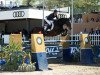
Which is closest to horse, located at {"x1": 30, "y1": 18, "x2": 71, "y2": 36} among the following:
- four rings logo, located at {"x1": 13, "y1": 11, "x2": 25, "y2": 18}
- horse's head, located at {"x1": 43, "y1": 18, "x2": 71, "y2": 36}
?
horse's head, located at {"x1": 43, "y1": 18, "x2": 71, "y2": 36}

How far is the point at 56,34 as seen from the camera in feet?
85.0

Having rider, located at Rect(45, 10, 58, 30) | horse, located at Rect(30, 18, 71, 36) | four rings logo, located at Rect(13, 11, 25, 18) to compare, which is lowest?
horse, located at Rect(30, 18, 71, 36)

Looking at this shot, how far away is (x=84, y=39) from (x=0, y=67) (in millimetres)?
5869

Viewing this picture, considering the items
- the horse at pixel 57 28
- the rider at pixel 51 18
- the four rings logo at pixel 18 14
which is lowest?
the horse at pixel 57 28

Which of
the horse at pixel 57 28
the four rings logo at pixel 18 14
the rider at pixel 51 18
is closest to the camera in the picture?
the rider at pixel 51 18

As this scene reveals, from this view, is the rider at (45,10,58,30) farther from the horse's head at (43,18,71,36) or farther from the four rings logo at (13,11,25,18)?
the four rings logo at (13,11,25,18)

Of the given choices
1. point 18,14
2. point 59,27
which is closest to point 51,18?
point 59,27

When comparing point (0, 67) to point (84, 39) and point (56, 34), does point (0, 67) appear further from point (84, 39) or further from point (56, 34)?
point (56, 34)

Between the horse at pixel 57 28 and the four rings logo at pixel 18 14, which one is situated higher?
the four rings logo at pixel 18 14

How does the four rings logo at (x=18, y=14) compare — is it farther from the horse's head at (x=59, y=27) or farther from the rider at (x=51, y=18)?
the horse's head at (x=59, y=27)

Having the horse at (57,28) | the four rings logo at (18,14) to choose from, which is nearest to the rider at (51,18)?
the horse at (57,28)

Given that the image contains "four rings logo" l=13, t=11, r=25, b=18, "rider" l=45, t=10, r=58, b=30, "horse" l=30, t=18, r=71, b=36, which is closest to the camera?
"rider" l=45, t=10, r=58, b=30

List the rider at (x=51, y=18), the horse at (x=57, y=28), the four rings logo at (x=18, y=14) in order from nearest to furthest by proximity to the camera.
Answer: the rider at (x=51, y=18), the horse at (x=57, y=28), the four rings logo at (x=18, y=14)

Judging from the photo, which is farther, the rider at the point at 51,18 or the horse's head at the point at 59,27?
the horse's head at the point at 59,27
